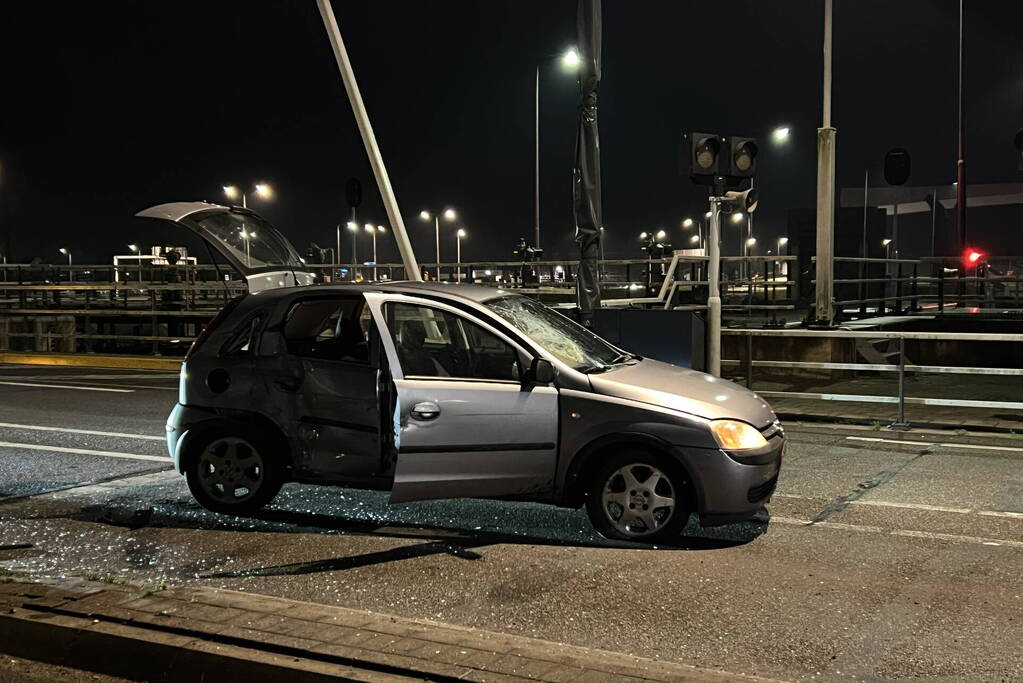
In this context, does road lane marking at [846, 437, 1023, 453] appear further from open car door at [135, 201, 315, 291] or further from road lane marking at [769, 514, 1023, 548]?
open car door at [135, 201, 315, 291]

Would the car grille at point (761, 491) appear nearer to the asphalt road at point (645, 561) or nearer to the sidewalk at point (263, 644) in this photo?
the asphalt road at point (645, 561)

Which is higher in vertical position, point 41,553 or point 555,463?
point 555,463

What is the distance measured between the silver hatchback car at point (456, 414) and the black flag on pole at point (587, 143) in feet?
15.2

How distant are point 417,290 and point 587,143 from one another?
5.59 metres

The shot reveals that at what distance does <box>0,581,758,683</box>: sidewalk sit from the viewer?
396 centimetres

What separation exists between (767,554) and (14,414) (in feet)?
31.6

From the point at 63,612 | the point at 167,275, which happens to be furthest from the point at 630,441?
the point at 167,275

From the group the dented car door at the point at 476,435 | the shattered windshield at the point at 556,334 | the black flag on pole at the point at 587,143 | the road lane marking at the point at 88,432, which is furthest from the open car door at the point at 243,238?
the black flag on pole at the point at 587,143

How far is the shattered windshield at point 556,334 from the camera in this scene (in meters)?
6.67

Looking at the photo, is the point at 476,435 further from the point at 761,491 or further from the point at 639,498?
the point at 761,491

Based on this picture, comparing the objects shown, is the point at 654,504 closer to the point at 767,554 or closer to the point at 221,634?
the point at 767,554

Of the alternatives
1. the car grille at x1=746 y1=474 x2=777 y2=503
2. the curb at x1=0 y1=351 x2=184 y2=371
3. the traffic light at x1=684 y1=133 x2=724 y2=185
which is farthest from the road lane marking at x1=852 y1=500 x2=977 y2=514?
the curb at x1=0 y1=351 x2=184 y2=371

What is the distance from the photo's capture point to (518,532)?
6.58 meters

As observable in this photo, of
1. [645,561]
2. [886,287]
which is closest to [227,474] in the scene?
[645,561]
